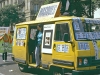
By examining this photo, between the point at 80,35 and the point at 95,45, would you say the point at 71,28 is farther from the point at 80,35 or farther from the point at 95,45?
the point at 95,45

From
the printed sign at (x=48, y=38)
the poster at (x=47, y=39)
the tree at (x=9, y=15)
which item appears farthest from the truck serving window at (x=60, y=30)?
the tree at (x=9, y=15)

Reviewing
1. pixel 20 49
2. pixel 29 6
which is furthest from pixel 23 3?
pixel 20 49

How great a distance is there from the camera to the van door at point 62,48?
7883 mm

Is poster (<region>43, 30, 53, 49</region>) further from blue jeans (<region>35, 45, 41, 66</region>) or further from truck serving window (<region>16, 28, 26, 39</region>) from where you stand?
truck serving window (<region>16, 28, 26, 39</region>)

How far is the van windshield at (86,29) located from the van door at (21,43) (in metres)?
3.30

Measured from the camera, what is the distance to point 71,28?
792cm

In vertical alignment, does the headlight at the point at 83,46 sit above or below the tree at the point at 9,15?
below

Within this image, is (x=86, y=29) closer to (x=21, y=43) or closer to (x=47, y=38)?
(x=47, y=38)

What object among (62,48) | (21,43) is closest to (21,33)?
(21,43)

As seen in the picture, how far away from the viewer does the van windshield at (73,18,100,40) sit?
7925 millimetres

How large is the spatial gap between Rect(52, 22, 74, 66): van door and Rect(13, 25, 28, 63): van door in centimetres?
254

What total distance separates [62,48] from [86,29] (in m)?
1.05

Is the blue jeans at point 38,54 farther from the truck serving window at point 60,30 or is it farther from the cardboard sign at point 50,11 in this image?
the truck serving window at point 60,30

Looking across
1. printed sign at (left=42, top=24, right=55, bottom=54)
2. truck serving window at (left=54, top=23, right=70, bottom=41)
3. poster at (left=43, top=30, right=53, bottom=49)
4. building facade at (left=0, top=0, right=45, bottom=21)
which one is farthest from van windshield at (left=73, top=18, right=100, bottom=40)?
building facade at (left=0, top=0, right=45, bottom=21)
